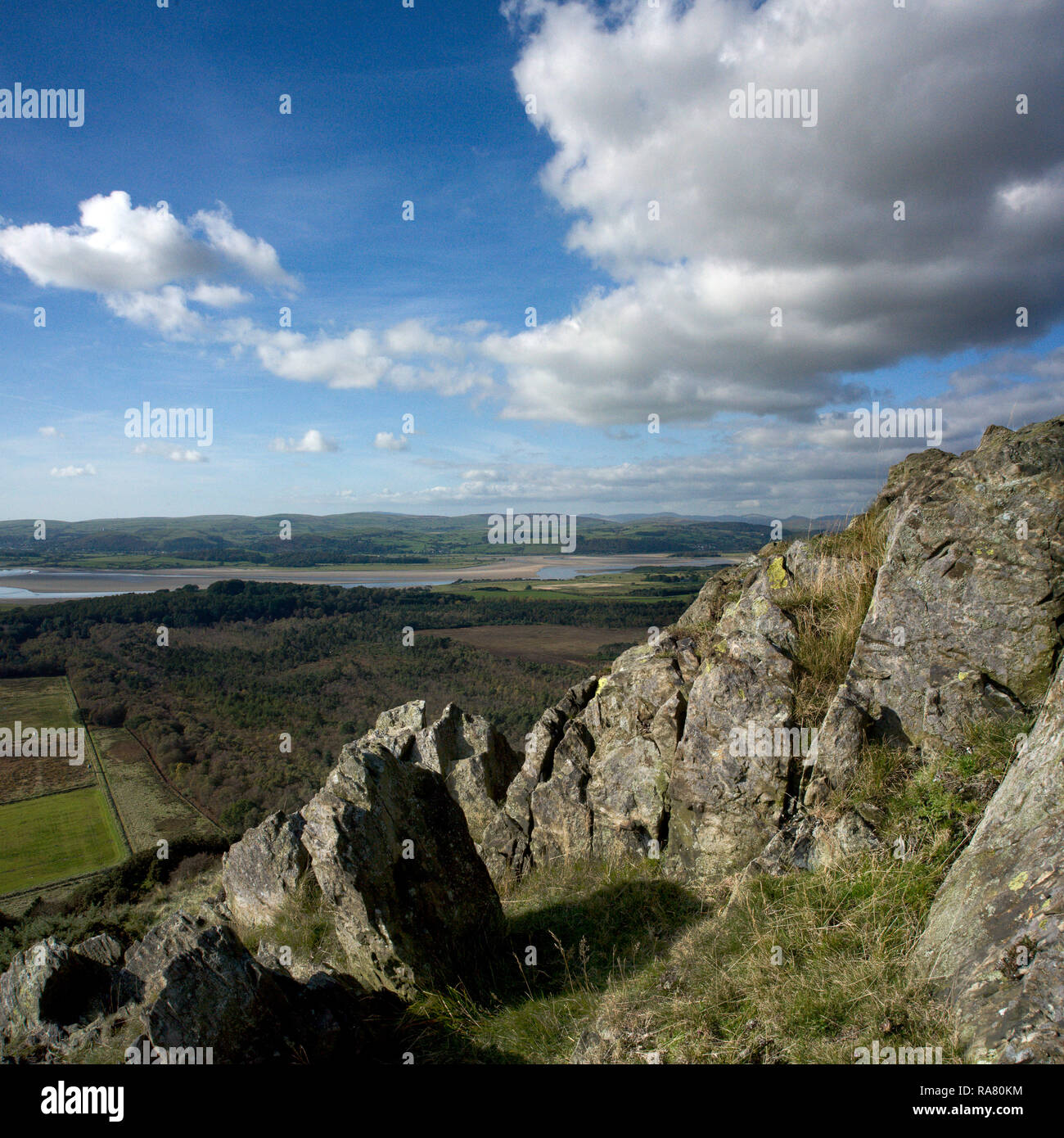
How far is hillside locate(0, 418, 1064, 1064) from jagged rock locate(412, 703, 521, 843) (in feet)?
9.72

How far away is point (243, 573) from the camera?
7338 inches

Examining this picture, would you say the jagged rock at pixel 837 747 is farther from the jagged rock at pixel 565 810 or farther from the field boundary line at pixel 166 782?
the field boundary line at pixel 166 782

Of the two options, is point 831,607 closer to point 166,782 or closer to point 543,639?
point 166,782

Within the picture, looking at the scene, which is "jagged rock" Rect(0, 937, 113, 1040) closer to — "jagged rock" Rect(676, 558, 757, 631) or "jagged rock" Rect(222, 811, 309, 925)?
"jagged rock" Rect(222, 811, 309, 925)

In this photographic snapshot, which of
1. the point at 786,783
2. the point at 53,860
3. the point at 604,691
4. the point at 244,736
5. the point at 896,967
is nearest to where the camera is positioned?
the point at 896,967

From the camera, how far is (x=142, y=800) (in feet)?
173

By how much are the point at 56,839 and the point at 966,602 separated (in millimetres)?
56463

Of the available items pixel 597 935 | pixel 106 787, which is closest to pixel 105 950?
pixel 597 935

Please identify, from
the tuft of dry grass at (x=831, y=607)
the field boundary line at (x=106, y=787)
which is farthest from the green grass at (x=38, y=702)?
the tuft of dry grass at (x=831, y=607)
